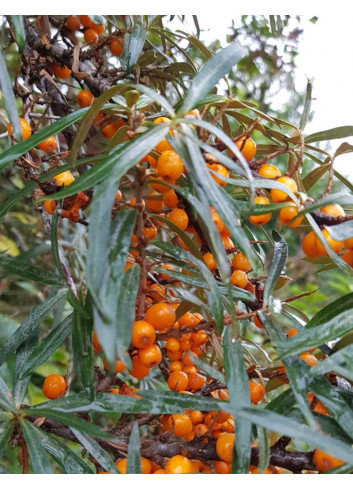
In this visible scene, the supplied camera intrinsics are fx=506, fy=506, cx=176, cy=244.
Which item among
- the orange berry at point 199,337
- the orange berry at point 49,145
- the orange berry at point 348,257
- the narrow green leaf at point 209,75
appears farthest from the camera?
the orange berry at point 49,145

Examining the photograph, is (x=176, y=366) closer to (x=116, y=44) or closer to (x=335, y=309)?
(x=335, y=309)

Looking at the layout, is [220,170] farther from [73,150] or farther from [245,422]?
[245,422]

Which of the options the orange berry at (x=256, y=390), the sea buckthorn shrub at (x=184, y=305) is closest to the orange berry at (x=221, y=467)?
the sea buckthorn shrub at (x=184, y=305)

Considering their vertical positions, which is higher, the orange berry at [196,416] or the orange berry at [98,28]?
the orange berry at [98,28]

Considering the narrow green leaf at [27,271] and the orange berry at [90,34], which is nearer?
the narrow green leaf at [27,271]

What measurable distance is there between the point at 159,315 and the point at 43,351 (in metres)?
0.24

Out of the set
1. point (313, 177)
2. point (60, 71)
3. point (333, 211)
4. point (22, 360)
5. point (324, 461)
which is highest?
point (60, 71)

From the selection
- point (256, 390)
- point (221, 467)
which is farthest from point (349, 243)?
point (221, 467)

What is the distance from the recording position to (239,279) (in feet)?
2.73

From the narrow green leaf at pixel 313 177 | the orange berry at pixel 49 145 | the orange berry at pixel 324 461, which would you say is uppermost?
the orange berry at pixel 49 145

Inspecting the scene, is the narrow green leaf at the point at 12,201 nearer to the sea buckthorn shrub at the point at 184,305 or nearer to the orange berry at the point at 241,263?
the sea buckthorn shrub at the point at 184,305

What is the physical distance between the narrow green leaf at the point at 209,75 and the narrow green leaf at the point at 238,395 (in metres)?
0.31

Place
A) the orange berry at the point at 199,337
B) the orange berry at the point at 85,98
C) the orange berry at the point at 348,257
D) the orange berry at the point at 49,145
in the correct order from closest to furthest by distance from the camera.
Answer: the orange berry at the point at 348,257 → the orange berry at the point at 199,337 → the orange berry at the point at 49,145 → the orange berry at the point at 85,98

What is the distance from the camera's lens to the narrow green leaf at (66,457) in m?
0.74
